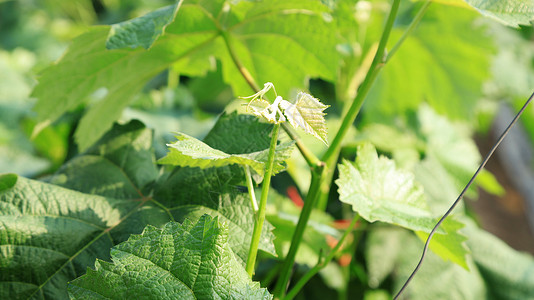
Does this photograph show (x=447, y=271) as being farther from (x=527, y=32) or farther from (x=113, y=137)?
(x=527, y=32)

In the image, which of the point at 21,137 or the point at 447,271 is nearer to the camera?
the point at 447,271

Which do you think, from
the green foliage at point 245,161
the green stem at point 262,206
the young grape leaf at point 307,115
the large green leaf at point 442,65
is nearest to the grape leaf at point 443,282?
the green foliage at point 245,161

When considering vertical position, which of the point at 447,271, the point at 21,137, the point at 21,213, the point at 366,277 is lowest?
the point at 21,137

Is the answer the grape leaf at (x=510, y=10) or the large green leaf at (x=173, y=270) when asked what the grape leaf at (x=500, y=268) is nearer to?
the grape leaf at (x=510, y=10)

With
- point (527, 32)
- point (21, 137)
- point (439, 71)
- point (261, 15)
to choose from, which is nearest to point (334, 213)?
point (439, 71)

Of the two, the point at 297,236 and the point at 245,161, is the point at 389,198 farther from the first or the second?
the point at 245,161
